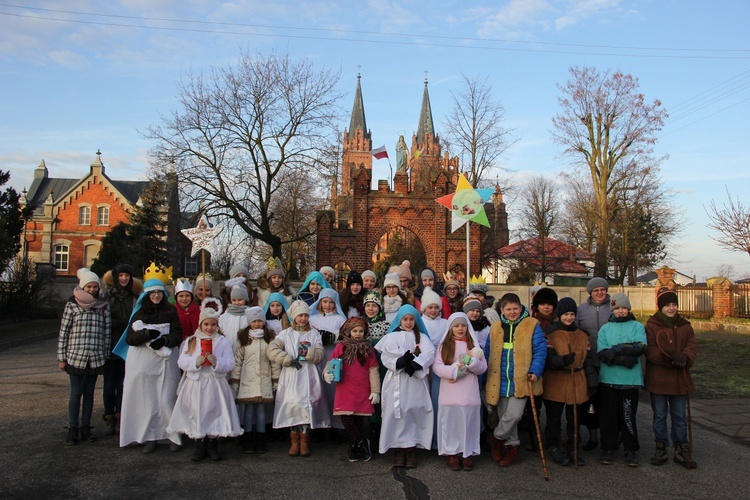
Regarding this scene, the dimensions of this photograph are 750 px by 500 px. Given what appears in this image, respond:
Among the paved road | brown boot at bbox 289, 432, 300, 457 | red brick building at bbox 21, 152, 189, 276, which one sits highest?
red brick building at bbox 21, 152, 189, 276

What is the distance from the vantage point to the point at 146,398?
6625 mm

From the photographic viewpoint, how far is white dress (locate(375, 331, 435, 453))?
6.19 metres

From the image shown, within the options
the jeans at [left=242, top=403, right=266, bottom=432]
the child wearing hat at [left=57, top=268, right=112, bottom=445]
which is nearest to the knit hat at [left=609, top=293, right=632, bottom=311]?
the jeans at [left=242, top=403, right=266, bottom=432]

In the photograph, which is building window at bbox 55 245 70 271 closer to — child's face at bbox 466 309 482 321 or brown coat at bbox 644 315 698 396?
child's face at bbox 466 309 482 321

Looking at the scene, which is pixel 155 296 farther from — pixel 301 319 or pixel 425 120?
pixel 425 120

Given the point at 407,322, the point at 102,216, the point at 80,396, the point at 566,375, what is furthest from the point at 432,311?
the point at 102,216

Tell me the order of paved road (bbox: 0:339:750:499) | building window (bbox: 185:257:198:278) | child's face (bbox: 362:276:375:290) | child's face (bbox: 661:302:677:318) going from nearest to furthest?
paved road (bbox: 0:339:750:499), child's face (bbox: 661:302:677:318), child's face (bbox: 362:276:375:290), building window (bbox: 185:257:198:278)

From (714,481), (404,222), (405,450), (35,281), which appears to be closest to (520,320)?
(405,450)

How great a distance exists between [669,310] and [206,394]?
15.7 ft

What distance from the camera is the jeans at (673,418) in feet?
20.7

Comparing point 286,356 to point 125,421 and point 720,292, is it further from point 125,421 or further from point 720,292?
point 720,292

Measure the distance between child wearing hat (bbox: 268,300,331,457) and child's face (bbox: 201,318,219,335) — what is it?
62 centimetres

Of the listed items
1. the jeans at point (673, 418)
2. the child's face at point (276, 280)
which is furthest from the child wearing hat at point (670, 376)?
the child's face at point (276, 280)

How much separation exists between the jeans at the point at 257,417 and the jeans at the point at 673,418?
4.05 meters
